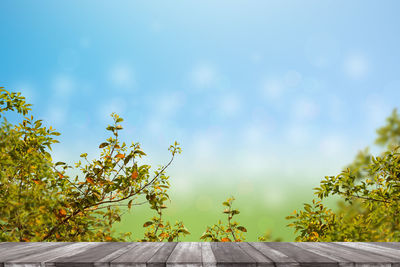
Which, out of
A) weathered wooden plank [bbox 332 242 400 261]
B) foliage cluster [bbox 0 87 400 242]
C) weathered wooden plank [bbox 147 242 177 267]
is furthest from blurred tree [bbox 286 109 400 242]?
weathered wooden plank [bbox 147 242 177 267]

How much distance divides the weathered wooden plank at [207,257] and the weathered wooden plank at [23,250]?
3.35ft

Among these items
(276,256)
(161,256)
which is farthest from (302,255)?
(161,256)

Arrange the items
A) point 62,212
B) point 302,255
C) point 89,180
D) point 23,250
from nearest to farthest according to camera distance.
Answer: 1. point 302,255
2. point 23,250
3. point 62,212
4. point 89,180

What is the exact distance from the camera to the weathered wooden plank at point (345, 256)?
1694 millimetres

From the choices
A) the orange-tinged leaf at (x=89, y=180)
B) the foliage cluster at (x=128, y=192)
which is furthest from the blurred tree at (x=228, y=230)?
the orange-tinged leaf at (x=89, y=180)

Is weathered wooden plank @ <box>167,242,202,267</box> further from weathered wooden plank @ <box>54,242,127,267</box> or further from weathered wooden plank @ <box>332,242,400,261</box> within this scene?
weathered wooden plank @ <box>332,242,400,261</box>

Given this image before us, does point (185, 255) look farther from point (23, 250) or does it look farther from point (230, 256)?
point (23, 250)

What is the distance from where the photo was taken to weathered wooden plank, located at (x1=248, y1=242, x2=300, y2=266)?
1.67m

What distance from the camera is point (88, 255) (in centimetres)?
188

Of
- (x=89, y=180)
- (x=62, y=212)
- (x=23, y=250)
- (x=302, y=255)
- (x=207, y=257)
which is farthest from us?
(x=89, y=180)

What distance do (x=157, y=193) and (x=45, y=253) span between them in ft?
6.38

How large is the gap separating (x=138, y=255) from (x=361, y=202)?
124 inches

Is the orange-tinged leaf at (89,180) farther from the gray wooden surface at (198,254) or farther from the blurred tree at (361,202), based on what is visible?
the blurred tree at (361,202)

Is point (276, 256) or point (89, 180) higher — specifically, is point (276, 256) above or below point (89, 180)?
below
